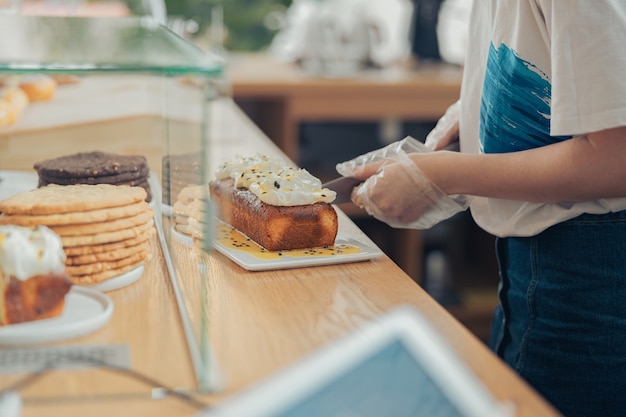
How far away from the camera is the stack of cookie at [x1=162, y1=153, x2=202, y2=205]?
3.18ft

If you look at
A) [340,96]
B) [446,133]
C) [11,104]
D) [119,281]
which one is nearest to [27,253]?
[119,281]

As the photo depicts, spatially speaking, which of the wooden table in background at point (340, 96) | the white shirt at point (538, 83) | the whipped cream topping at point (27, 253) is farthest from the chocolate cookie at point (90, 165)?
the wooden table in background at point (340, 96)

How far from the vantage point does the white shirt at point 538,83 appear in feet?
3.76

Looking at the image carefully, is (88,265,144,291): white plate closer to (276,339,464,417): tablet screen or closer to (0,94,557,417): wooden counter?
(0,94,557,417): wooden counter

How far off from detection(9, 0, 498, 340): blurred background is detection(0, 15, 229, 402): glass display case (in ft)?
6.45

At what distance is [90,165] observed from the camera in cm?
128

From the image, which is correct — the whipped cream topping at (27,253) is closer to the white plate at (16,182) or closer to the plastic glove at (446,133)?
the white plate at (16,182)

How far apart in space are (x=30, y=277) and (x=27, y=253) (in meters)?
0.03

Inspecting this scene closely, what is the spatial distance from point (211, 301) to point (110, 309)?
0.43ft

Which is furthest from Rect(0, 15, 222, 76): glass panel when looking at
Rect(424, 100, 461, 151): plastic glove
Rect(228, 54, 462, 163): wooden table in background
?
Rect(228, 54, 462, 163): wooden table in background

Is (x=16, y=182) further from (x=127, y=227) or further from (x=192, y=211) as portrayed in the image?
(x=192, y=211)

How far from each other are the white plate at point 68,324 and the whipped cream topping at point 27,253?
6 centimetres

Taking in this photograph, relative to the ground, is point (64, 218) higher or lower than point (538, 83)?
lower

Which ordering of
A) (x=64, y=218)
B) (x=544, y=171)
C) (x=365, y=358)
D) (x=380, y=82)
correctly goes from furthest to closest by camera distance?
(x=380, y=82) < (x=544, y=171) < (x=64, y=218) < (x=365, y=358)
